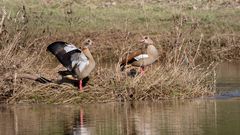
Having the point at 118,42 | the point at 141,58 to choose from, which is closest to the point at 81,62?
the point at 141,58

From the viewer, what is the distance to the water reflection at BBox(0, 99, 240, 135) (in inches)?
603

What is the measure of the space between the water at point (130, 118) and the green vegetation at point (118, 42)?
384 mm

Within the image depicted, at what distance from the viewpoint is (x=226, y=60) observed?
28219 mm

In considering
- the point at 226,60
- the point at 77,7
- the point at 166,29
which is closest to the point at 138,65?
the point at 226,60

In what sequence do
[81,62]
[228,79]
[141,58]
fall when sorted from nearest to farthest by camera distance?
[81,62], [141,58], [228,79]

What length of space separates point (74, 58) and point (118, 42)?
10584 mm

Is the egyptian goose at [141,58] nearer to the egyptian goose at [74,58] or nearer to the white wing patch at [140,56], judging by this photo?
the white wing patch at [140,56]

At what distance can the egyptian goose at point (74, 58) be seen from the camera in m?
18.8

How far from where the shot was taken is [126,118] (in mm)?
16797

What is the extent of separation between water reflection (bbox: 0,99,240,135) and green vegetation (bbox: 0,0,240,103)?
44 centimetres

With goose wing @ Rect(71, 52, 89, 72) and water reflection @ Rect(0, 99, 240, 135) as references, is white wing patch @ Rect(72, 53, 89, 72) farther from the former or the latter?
water reflection @ Rect(0, 99, 240, 135)

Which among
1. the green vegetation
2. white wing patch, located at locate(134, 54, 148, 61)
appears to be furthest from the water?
white wing patch, located at locate(134, 54, 148, 61)

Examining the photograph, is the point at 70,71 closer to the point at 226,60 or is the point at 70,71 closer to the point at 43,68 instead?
the point at 43,68

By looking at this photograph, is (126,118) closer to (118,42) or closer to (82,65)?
(82,65)
